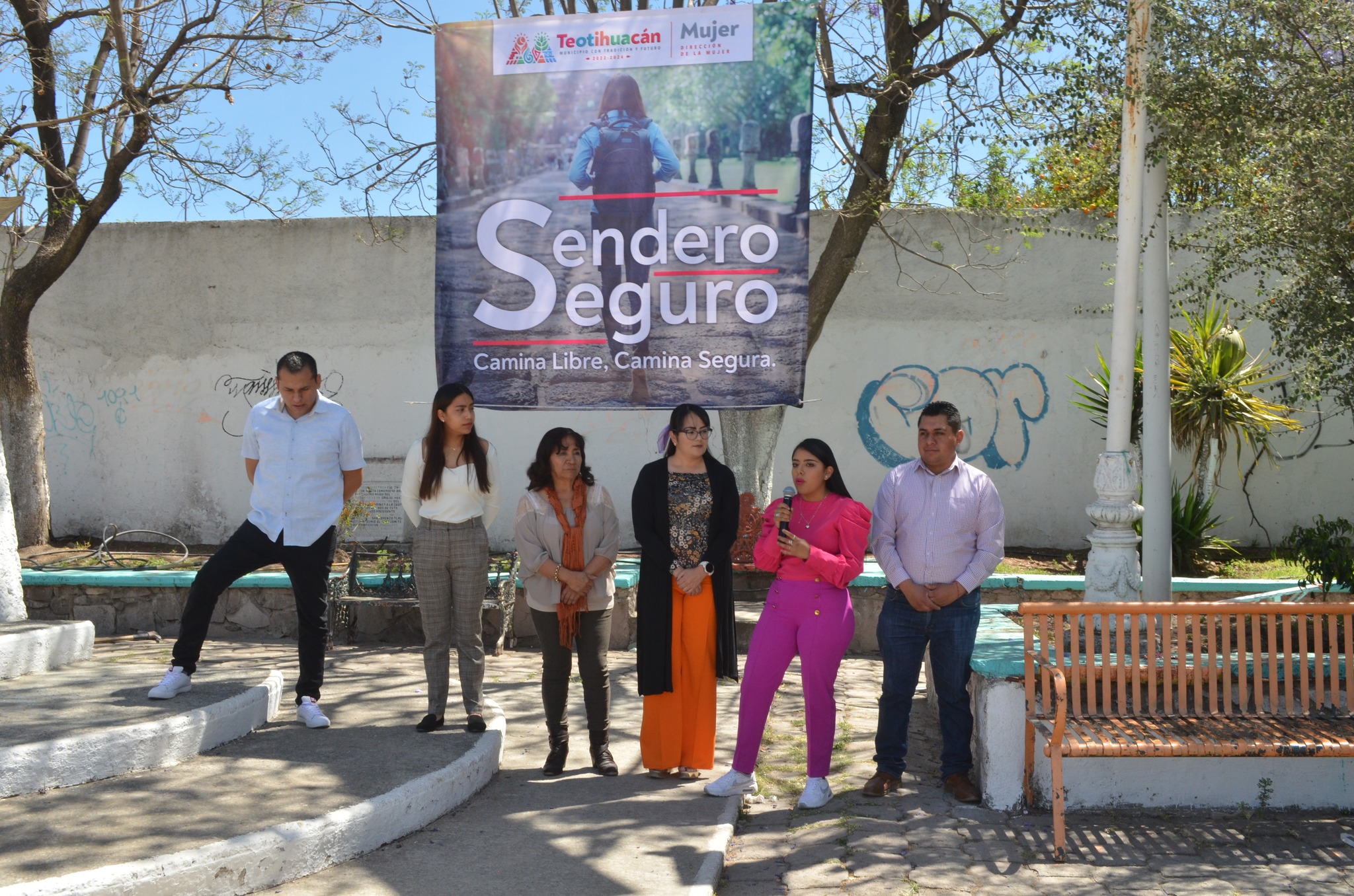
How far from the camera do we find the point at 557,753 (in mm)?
5160

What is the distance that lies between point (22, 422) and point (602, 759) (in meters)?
7.84

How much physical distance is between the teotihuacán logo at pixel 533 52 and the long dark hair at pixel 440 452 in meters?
2.59

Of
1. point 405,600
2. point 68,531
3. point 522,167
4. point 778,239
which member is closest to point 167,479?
point 68,531

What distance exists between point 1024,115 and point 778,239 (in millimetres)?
2131

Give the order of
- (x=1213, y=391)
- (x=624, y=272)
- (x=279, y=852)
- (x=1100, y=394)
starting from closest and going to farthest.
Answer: (x=279, y=852), (x=624, y=272), (x=1213, y=391), (x=1100, y=394)

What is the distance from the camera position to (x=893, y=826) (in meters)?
4.54

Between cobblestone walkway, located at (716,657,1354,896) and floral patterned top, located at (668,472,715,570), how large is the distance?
113cm

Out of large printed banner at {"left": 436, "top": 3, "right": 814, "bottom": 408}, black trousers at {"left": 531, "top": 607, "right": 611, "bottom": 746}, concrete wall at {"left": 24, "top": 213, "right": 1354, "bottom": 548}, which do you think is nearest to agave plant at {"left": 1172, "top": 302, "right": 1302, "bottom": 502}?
concrete wall at {"left": 24, "top": 213, "right": 1354, "bottom": 548}

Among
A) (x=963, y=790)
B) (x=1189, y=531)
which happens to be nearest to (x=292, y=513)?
(x=963, y=790)

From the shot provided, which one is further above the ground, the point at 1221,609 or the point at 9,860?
the point at 1221,609

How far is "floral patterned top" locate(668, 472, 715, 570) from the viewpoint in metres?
5.07

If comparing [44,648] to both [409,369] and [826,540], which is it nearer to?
[826,540]

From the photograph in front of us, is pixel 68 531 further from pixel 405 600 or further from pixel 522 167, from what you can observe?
pixel 522 167

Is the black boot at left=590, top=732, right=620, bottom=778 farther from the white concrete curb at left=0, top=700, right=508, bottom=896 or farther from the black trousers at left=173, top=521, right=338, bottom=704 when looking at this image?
the black trousers at left=173, top=521, right=338, bottom=704
